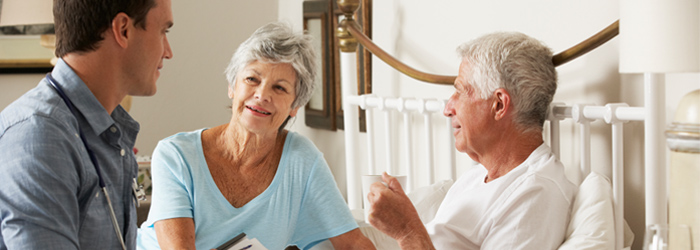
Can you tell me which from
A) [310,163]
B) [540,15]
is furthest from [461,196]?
[540,15]

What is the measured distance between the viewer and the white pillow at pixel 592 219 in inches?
53.9

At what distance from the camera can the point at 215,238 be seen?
171 cm

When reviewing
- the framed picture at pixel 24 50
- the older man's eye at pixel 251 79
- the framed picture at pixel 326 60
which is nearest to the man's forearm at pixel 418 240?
the older man's eye at pixel 251 79

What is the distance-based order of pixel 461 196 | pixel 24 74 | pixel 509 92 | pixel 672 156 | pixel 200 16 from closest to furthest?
pixel 672 156, pixel 509 92, pixel 461 196, pixel 24 74, pixel 200 16

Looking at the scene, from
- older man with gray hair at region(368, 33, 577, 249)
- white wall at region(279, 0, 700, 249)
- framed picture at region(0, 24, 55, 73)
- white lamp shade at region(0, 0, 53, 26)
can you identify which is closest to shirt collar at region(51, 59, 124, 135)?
older man with gray hair at region(368, 33, 577, 249)

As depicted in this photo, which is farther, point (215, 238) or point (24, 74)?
point (24, 74)

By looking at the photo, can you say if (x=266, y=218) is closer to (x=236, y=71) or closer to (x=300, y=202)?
(x=300, y=202)

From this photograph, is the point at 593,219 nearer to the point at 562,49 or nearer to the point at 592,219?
the point at 592,219

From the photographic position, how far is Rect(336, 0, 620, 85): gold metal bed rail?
1.47 m

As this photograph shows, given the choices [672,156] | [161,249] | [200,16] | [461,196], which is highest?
[200,16]

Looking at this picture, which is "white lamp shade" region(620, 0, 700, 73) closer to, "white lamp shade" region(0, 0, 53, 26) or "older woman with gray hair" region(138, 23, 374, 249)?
"older woman with gray hair" region(138, 23, 374, 249)

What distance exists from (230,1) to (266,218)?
2.19 meters

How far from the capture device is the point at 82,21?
3.27 ft

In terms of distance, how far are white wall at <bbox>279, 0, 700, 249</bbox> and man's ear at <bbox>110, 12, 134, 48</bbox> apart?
1.07 m
